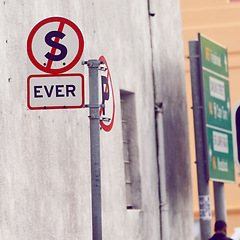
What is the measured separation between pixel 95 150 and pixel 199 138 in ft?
26.0

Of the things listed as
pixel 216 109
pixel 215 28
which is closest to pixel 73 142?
pixel 216 109

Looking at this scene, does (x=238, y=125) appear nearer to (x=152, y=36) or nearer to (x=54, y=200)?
(x=54, y=200)

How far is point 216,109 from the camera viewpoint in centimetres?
1598

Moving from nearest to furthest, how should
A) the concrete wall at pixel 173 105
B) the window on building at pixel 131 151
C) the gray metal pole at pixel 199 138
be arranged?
the window on building at pixel 131 151 → the gray metal pole at pixel 199 138 → the concrete wall at pixel 173 105

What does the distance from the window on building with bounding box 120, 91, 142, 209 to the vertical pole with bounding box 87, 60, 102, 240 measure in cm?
600

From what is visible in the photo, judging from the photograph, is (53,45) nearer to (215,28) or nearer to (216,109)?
(216,109)

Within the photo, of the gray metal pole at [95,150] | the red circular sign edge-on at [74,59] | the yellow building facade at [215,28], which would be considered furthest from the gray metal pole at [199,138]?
the yellow building facade at [215,28]

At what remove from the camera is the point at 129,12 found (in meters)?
13.9

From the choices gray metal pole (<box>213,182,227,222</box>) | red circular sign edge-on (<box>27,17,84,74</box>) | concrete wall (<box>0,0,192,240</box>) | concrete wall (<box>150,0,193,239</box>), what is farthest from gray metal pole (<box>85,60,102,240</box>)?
gray metal pole (<box>213,182,227,222</box>)

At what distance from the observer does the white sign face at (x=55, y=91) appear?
7.62 metres

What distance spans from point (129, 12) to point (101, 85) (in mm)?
6222

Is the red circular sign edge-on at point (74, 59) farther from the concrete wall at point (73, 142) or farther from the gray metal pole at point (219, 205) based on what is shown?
the gray metal pole at point (219, 205)

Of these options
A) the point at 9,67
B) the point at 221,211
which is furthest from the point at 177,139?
the point at 9,67

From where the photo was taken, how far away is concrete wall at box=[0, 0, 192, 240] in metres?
9.71
